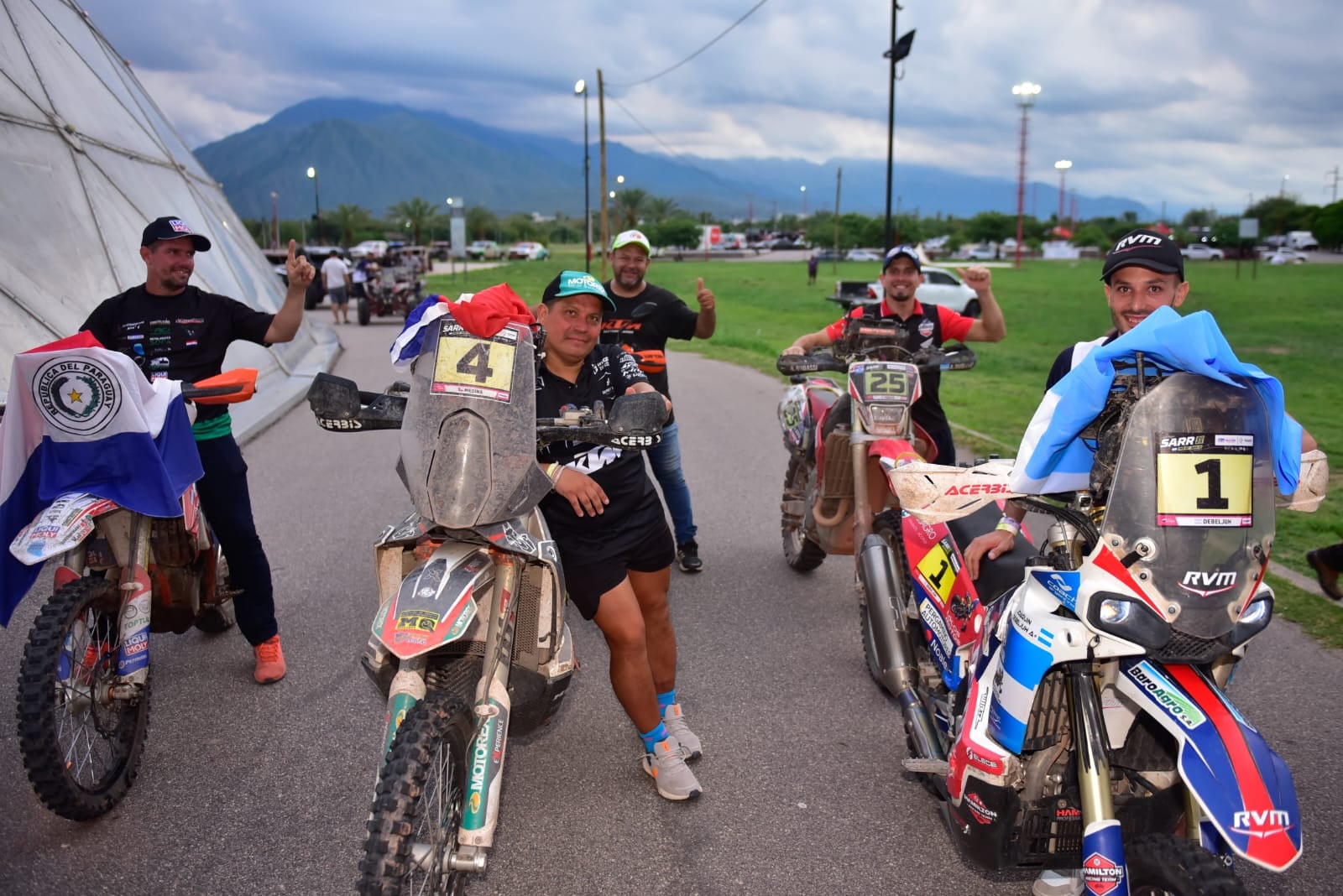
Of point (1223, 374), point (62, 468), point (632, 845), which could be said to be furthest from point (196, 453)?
point (1223, 374)

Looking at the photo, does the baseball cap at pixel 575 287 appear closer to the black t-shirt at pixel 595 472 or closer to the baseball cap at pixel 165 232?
the black t-shirt at pixel 595 472

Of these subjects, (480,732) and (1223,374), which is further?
(480,732)

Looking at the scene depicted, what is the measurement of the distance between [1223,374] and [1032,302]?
35915 millimetres

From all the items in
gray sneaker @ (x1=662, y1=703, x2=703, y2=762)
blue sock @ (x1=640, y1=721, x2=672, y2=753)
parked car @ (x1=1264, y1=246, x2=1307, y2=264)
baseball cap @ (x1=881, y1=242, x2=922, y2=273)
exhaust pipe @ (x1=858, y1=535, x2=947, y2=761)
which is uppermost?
parked car @ (x1=1264, y1=246, x2=1307, y2=264)

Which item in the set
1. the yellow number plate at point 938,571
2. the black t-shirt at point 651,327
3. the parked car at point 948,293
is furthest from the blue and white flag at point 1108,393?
the parked car at point 948,293

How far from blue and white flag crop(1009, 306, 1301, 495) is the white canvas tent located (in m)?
8.31

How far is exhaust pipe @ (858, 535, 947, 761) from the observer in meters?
3.52

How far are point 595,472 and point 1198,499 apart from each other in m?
2.01

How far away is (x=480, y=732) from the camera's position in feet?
9.45

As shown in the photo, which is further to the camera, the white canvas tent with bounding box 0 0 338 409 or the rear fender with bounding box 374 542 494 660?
the white canvas tent with bounding box 0 0 338 409

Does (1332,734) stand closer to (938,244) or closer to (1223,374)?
(1223,374)

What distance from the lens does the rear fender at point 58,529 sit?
3.62m

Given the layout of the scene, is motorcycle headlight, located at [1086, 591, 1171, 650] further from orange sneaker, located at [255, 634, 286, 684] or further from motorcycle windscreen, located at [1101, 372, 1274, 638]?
orange sneaker, located at [255, 634, 286, 684]

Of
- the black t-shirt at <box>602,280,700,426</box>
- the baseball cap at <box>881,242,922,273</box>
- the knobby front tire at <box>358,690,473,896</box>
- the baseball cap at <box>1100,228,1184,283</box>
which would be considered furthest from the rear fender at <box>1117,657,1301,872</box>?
the black t-shirt at <box>602,280,700,426</box>
